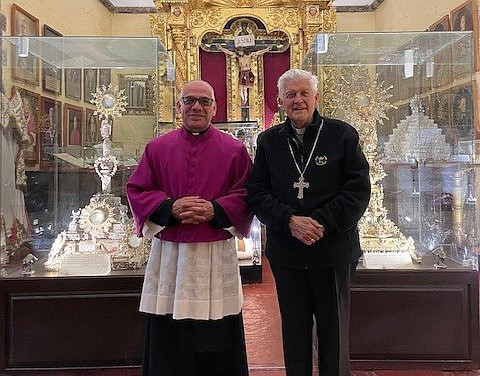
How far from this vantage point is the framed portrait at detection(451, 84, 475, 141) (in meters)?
3.75

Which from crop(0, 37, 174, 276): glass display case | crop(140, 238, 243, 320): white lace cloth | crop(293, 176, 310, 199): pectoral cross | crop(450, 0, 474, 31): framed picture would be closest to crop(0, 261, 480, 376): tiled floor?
crop(0, 37, 174, 276): glass display case

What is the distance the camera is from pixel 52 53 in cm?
388

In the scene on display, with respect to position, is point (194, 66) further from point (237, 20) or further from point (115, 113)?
point (115, 113)

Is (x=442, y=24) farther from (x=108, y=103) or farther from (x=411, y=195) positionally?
(x=108, y=103)

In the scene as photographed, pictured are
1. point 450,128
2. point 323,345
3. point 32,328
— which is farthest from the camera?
point 450,128

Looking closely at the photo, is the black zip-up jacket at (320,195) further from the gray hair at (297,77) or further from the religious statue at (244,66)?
the religious statue at (244,66)

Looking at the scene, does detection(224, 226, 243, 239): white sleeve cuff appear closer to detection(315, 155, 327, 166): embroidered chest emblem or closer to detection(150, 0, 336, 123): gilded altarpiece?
detection(315, 155, 327, 166): embroidered chest emblem

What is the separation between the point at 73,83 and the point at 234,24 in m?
6.86

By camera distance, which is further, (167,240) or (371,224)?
(371,224)

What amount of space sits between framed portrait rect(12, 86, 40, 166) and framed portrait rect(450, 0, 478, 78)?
3.19 metres

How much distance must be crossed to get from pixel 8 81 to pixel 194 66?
6.66m

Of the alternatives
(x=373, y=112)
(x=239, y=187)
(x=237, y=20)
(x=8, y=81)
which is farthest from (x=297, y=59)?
(x=239, y=187)

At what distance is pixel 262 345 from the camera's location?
4078 millimetres

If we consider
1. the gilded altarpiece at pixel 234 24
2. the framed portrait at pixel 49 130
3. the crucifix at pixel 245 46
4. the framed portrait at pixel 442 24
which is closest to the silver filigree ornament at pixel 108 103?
the framed portrait at pixel 49 130
